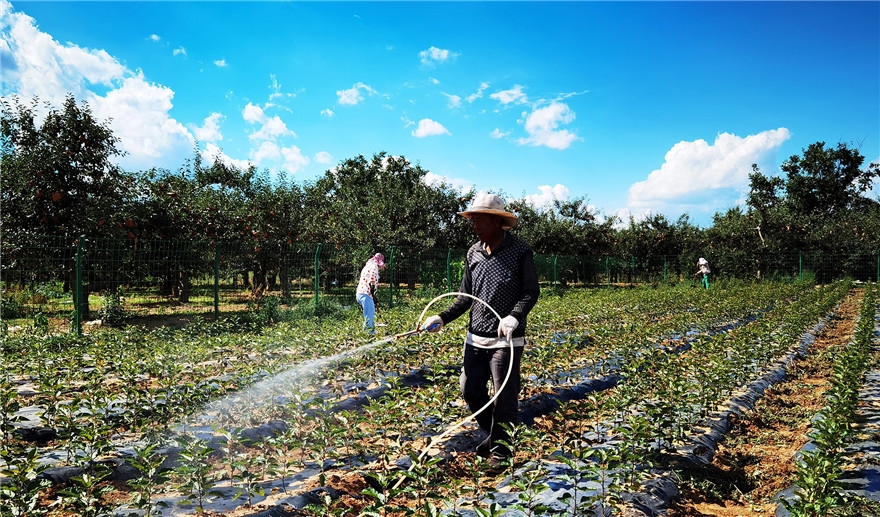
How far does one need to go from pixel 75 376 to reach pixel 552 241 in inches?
892

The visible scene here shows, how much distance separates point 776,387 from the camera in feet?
19.6

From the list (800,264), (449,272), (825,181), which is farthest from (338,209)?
(825,181)

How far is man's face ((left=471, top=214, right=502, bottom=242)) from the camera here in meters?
3.49

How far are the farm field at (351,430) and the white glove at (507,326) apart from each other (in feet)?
2.16

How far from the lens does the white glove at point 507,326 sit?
3176 millimetres

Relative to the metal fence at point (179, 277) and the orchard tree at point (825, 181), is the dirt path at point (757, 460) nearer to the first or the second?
the metal fence at point (179, 277)

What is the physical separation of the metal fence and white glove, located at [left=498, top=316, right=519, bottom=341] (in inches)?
309

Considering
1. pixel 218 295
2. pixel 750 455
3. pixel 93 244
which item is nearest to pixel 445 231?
pixel 218 295

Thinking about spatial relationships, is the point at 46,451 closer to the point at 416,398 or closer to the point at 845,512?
the point at 416,398

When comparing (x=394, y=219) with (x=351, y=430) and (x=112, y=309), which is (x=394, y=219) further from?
(x=351, y=430)

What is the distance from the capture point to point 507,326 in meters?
3.19

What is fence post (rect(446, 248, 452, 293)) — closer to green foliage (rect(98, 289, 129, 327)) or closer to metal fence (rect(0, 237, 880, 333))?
metal fence (rect(0, 237, 880, 333))

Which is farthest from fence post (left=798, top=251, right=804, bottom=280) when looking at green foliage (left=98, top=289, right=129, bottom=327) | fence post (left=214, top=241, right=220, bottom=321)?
green foliage (left=98, top=289, right=129, bottom=327)

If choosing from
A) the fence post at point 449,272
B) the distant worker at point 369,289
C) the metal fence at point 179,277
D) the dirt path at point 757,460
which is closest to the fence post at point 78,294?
the metal fence at point 179,277
